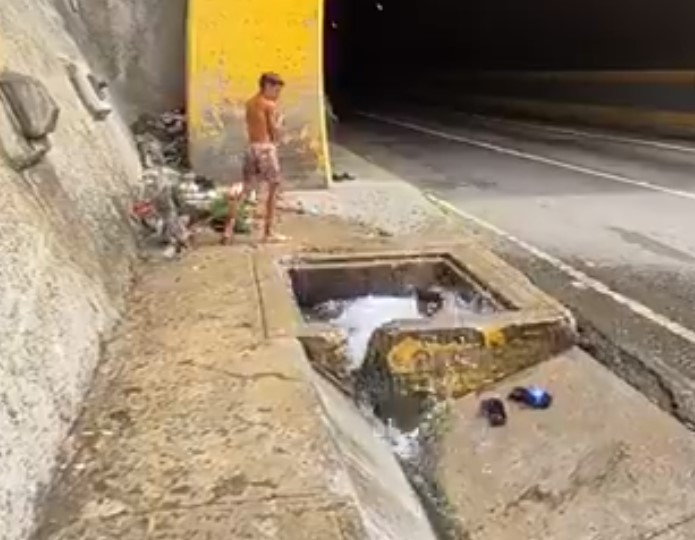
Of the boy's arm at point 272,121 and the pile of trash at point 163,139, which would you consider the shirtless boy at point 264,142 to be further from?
the pile of trash at point 163,139

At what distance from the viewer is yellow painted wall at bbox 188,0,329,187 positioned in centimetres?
1202

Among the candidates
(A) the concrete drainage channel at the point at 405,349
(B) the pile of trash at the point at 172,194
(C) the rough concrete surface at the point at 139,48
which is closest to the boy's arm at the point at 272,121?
(B) the pile of trash at the point at 172,194

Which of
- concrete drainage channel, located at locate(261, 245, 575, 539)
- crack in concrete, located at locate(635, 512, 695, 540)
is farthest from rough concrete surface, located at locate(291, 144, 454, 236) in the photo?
crack in concrete, located at locate(635, 512, 695, 540)

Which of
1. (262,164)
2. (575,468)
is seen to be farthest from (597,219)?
(575,468)

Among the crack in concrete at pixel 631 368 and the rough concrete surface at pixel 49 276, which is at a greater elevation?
the rough concrete surface at pixel 49 276

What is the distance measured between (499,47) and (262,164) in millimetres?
28379

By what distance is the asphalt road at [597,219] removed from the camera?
630cm

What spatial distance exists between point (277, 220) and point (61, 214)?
13.3ft

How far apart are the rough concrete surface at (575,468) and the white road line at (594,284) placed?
97cm

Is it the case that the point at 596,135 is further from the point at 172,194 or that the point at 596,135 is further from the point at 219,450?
the point at 219,450

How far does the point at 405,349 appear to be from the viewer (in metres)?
5.91

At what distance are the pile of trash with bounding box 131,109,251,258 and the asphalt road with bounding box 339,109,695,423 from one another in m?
2.35

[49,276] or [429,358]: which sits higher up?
[49,276]

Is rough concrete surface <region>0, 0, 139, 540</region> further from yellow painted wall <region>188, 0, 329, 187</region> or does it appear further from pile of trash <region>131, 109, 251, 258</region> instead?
yellow painted wall <region>188, 0, 329, 187</region>
